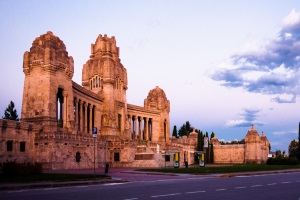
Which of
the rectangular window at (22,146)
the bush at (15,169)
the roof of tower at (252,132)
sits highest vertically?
the roof of tower at (252,132)

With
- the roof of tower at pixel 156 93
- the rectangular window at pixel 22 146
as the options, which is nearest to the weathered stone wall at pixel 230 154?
the roof of tower at pixel 156 93

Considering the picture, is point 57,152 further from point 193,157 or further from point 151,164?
point 193,157

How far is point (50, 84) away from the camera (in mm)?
44156

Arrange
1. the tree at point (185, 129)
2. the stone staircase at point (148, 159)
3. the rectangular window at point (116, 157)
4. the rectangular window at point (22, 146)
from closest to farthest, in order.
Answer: the rectangular window at point (22, 146) < the stone staircase at point (148, 159) < the rectangular window at point (116, 157) < the tree at point (185, 129)

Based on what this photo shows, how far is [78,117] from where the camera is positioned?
57406 millimetres

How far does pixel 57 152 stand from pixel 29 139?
303 centimetres

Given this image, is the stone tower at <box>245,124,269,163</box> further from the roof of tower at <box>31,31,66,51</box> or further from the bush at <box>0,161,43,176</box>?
the bush at <box>0,161,43,176</box>

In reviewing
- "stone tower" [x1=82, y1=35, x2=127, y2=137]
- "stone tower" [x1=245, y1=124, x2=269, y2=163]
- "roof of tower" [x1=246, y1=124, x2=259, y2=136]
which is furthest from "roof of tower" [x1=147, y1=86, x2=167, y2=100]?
"stone tower" [x1=245, y1=124, x2=269, y2=163]

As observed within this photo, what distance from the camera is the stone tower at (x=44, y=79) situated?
43.8 m

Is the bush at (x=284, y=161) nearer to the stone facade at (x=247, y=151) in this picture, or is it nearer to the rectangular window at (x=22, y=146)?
the stone facade at (x=247, y=151)

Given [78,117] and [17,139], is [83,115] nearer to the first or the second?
[78,117]

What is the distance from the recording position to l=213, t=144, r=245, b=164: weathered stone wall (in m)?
81.1

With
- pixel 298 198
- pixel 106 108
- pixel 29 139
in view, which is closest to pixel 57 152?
pixel 29 139

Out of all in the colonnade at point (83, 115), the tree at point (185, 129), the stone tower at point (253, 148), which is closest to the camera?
the colonnade at point (83, 115)
